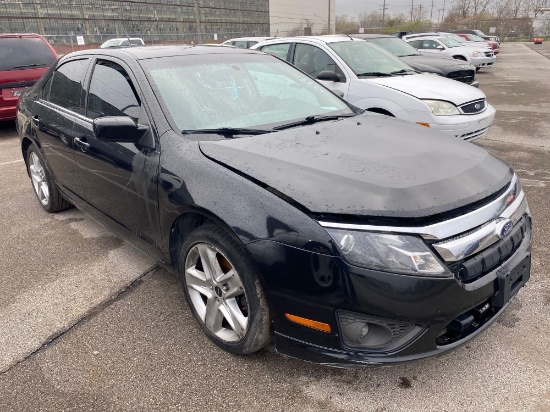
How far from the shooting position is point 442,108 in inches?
213

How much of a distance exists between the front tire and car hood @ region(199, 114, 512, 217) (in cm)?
38

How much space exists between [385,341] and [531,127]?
7511mm

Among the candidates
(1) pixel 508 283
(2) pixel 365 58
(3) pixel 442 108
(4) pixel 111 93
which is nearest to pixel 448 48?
(2) pixel 365 58

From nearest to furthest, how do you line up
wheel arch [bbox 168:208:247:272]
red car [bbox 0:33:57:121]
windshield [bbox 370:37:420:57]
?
wheel arch [bbox 168:208:247:272]
red car [bbox 0:33:57:121]
windshield [bbox 370:37:420:57]

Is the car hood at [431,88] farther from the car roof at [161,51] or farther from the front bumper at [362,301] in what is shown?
the front bumper at [362,301]

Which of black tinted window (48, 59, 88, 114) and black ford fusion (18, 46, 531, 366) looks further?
black tinted window (48, 59, 88, 114)

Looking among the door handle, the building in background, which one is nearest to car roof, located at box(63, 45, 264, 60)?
the door handle

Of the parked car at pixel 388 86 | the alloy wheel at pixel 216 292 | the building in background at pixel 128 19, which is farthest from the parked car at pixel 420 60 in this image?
the building in background at pixel 128 19

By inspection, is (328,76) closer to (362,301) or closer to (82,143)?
(82,143)

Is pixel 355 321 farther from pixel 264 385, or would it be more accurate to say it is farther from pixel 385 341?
pixel 264 385

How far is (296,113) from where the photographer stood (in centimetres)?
305

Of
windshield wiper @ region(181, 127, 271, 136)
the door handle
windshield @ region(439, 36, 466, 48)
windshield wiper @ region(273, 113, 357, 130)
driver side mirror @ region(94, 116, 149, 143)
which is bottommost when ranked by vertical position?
windshield @ region(439, 36, 466, 48)

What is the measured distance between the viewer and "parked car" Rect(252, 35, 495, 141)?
541 centimetres

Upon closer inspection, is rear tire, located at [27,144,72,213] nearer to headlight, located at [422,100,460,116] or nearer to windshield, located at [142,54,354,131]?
windshield, located at [142,54,354,131]
